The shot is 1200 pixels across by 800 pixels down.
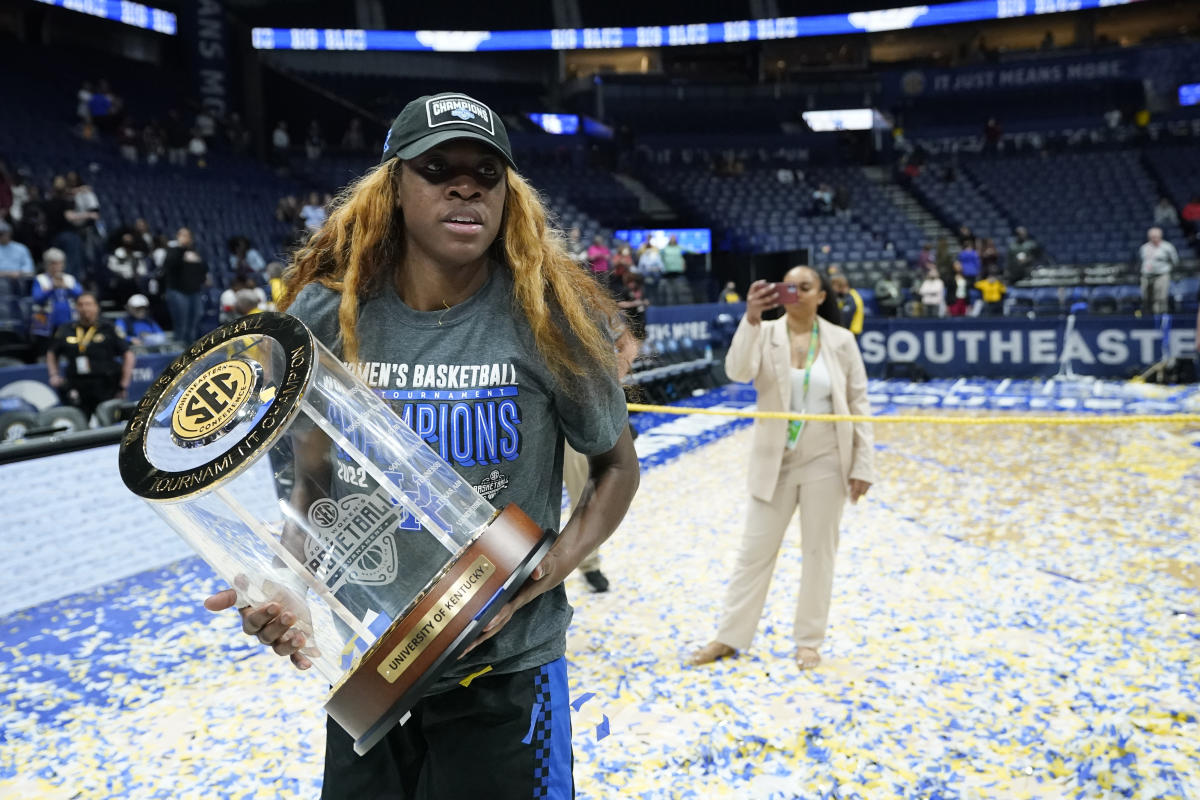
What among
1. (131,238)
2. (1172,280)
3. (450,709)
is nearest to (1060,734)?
(450,709)

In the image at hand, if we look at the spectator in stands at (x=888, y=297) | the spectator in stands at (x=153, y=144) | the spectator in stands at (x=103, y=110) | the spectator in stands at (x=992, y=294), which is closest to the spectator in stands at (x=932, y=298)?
the spectator in stands at (x=888, y=297)

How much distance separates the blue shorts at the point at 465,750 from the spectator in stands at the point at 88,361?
743 cm

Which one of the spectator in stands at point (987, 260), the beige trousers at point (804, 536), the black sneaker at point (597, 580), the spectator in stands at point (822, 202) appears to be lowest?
the black sneaker at point (597, 580)

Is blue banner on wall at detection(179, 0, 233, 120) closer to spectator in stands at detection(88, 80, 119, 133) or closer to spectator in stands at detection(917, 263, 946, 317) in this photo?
spectator in stands at detection(88, 80, 119, 133)

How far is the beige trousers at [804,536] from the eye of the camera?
A: 4.29 meters

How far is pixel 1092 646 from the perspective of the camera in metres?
4.31

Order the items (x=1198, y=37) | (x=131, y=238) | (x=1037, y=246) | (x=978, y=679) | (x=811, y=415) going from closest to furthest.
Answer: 1. (x=978, y=679)
2. (x=811, y=415)
3. (x=131, y=238)
4. (x=1037, y=246)
5. (x=1198, y=37)

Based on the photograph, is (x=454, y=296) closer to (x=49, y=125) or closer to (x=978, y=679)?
(x=978, y=679)

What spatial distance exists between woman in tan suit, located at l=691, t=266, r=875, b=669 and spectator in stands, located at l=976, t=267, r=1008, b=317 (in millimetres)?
12917

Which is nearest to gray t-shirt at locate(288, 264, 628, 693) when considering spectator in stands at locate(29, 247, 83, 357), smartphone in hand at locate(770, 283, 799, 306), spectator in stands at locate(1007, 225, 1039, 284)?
smartphone in hand at locate(770, 283, 799, 306)

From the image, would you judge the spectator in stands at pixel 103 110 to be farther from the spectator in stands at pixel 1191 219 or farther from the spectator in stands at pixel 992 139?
the spectator in stands at pixel 1191 219

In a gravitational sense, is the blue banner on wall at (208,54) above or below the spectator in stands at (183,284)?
above

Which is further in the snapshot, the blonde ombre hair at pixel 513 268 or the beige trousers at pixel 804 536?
the beige trousers at pixel 804 536

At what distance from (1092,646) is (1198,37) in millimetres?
30039
